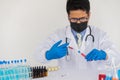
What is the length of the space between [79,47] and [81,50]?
24 millimetres

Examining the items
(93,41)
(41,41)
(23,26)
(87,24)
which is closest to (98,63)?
(93,41)

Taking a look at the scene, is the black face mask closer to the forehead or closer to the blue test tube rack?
the forehead

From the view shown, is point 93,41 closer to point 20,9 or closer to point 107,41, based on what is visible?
point 107,41

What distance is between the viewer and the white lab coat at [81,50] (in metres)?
1.57

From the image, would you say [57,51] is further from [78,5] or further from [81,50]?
[78,5]

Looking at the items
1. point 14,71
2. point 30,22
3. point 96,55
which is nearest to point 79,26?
point 96,55

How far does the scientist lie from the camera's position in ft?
4.98

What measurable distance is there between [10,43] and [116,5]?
32.7 inches

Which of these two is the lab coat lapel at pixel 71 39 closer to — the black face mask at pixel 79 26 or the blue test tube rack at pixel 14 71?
the black face mask at pixel 79 26

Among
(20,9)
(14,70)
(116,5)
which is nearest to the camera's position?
(14,70)

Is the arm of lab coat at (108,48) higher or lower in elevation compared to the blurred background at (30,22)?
lower

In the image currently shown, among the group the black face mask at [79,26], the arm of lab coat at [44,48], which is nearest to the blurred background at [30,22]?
the arm of lab coat at [44,48]

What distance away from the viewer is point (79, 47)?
1592mm

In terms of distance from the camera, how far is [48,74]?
1575 mm
